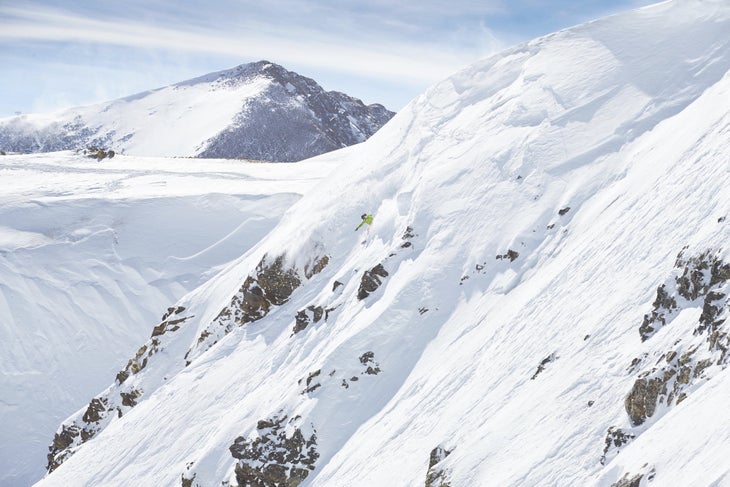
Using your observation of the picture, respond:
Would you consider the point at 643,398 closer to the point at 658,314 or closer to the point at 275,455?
the point at 658,314

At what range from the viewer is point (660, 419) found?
1058 centimetres

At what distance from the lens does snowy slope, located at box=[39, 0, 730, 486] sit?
11836mm

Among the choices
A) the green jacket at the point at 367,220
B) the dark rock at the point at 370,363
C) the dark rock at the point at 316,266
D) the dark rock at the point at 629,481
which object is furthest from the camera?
the dark rock at the point at 316,266

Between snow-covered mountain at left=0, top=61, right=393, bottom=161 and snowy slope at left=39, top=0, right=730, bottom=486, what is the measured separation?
367 ft

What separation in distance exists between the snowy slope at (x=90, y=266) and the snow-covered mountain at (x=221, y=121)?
8979 cm

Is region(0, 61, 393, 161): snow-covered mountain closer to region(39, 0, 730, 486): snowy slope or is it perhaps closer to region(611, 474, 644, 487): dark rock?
region(39, 0, 730, 486): snowy slope

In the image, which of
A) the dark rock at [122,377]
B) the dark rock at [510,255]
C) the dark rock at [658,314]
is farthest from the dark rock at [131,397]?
the dark rock at [658,314]

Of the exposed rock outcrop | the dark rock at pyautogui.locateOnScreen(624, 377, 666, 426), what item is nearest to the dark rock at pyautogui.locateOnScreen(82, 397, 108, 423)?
the exposed rock outcrop

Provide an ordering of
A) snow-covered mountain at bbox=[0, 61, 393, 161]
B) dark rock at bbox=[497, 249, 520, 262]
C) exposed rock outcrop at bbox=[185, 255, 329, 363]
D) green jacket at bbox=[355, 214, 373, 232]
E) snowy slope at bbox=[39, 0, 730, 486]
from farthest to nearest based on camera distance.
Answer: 1. snow-covered mountain at bbox=[0, 61, 393, 161]
2. exposed rock outcrop at bbox=[185, 255, 329, 363]
3. green jacket at bbox=[355, 214, 373, 232]
4. dark rock at bbox=[497, 249, 520, 262]
5. snowy slope at bbox=[39, 0, 730, 486]

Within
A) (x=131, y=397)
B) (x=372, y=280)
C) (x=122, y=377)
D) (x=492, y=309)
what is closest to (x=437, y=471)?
(x=492, y=309)

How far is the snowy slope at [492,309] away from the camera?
11.8 metres

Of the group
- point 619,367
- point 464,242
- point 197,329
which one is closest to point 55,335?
point 197,329

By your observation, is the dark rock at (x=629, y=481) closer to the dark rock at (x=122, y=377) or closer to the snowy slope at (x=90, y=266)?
the dark rock at (x=122, y=377)

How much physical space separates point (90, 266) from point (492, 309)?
106 ft
